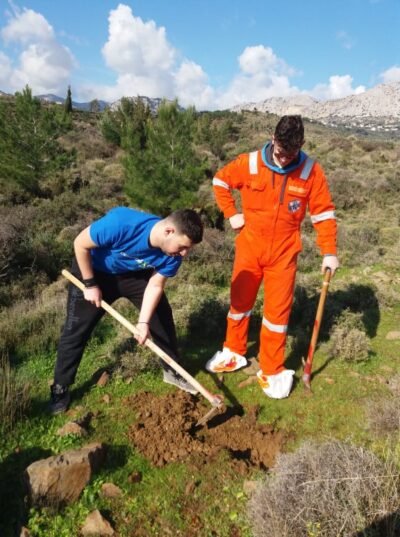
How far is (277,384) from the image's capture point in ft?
12.4

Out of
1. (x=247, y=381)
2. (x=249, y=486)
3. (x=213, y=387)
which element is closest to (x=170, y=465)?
(x=249, y=486)

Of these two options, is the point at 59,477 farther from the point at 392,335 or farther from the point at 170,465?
the point at 392,335

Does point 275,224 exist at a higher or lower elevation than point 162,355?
higher

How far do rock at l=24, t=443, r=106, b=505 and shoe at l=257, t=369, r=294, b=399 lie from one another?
A: 1904 mm

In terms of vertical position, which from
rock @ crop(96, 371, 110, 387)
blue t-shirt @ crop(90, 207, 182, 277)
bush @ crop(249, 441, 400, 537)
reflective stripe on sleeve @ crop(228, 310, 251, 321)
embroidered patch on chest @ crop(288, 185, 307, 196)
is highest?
embroidered patch on chest @ crop(288, 185, 307, 196)

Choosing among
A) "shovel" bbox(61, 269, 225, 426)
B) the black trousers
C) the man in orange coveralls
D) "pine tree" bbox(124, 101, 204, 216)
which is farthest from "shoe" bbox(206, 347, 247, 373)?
"pine tree" bbox(124, 101, 204, 216)

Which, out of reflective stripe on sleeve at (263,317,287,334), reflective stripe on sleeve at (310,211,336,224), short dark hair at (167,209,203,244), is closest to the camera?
short dark hair at (167,209,203,244)

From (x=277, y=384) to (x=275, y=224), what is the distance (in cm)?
167

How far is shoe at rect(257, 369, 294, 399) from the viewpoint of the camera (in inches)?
147

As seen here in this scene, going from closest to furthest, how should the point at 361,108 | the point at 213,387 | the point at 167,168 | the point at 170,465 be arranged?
1. the point at 170,465
2. the point at 213,387
3. the point at 167,168
4. the point at 361,108

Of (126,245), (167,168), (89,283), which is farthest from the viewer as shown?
(167,168)

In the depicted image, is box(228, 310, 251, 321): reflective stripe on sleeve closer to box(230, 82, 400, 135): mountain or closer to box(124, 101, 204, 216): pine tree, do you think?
box(124, 101, 204, 216): pine tree

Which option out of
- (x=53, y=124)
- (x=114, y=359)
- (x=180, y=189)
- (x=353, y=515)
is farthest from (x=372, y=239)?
(x=53, y=124)

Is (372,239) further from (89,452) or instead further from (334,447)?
(89,452)
